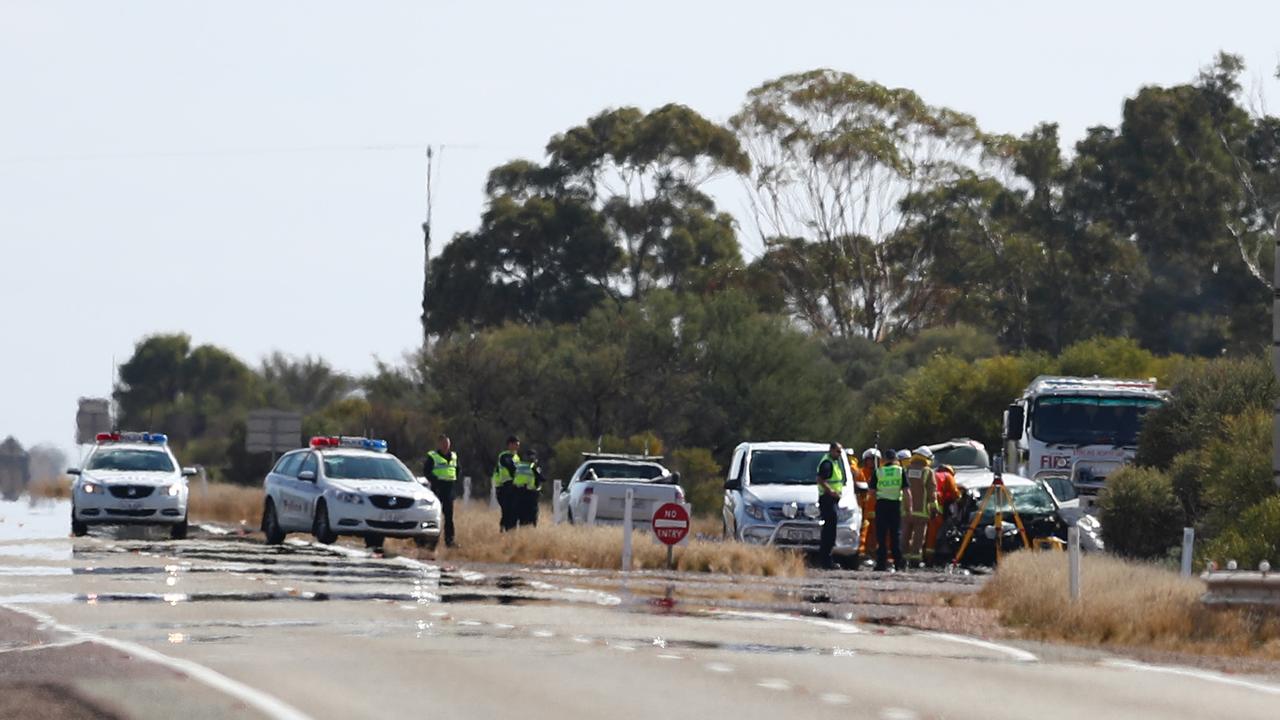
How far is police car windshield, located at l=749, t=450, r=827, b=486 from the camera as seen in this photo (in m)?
33.9

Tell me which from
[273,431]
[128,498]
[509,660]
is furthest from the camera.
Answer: [273,431]

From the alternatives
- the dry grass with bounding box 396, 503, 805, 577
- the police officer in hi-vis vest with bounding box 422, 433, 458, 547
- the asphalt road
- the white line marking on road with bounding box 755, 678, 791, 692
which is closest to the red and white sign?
the dry grass with bounding box 396, 503, 805, 577

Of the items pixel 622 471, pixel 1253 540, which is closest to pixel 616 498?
pixel 622 471

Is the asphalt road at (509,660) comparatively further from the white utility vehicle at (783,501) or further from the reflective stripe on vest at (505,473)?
the reflective stripe on vest at (505,473)

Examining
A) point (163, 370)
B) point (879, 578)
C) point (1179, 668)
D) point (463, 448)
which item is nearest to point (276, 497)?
point (879, 578)

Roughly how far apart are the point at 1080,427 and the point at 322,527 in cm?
1364

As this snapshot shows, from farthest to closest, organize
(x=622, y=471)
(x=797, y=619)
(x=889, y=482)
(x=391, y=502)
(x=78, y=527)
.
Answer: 1. (x=622, y=471)
2. (x=78, y=527)
3. (x=391, y=502)
4. (x=889, y=482)
5. (x=797, y=619)

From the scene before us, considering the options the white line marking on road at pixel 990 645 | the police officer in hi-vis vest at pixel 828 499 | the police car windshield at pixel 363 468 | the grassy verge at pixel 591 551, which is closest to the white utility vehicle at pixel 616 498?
the grassy verge at pixel 591 551

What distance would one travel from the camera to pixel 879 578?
28219 mm

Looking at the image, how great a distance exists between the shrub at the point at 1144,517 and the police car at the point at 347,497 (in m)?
10.0

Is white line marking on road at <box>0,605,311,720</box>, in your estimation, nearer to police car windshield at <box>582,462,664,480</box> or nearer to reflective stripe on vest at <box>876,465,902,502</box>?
reflective stripe on vest at <box>876,465,902,502</box>

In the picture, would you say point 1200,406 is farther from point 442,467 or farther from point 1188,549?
point 1188,549

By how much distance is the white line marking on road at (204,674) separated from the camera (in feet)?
39.3

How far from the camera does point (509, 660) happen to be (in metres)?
14.9
